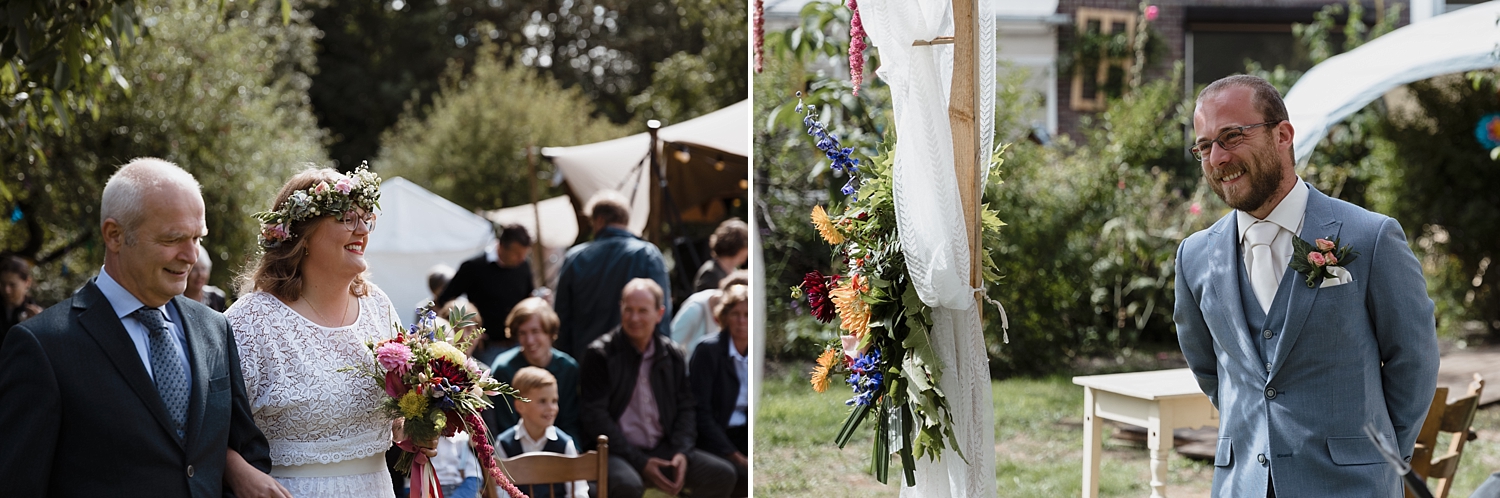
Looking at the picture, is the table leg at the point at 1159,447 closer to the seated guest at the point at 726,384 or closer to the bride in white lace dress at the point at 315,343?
the seated guest at the point at 726,384

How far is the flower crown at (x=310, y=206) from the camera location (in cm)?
298

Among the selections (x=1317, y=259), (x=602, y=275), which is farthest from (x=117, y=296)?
(x=602, y=275)

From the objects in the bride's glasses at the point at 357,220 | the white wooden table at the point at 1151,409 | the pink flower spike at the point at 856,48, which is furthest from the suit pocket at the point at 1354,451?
the bride's glasses at the point at 357,220

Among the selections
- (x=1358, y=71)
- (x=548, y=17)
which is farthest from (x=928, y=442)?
(x=548, y=17)

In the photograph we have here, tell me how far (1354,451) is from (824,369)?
130 centimetres

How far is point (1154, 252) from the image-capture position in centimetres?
1007

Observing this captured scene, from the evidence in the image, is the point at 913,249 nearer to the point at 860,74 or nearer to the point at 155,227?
the point at 860,74

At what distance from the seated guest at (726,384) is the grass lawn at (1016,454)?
43 cm

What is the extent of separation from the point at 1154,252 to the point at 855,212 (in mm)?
7590

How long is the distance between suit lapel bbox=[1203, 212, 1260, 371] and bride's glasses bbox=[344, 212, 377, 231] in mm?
2197

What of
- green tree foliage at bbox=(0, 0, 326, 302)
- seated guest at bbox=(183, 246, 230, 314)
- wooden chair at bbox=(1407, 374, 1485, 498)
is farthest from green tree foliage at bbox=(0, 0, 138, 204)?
green tree foliage at bbox=(0, 0, 326, 302)

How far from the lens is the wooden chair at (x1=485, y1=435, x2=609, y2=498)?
4152mm

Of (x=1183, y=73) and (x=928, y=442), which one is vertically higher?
(x=1183, y=73)

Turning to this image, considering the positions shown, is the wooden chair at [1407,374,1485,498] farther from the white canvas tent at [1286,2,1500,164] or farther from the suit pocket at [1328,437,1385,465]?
the white canvas tent at [1286,2,1500,164]
